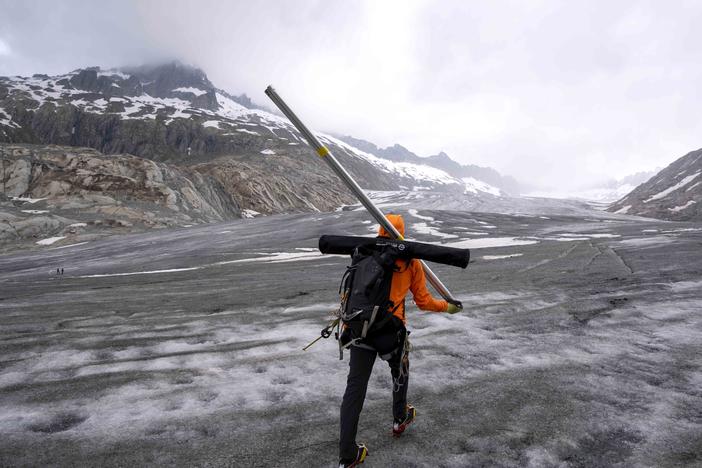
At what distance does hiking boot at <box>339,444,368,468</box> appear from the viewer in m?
3.88

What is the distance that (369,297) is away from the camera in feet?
12.5

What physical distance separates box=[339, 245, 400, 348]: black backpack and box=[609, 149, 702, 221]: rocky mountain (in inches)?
2434

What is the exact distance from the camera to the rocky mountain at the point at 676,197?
5381 centimetres

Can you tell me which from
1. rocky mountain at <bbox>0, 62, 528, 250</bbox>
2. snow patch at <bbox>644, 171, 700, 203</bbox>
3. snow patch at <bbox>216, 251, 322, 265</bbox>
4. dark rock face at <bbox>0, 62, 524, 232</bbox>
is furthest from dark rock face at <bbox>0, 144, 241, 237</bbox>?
snow patch at <bbox>644, 171, 700, 203</bbox>

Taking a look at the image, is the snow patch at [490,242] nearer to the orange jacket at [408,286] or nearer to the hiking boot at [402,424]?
the hiking boot at [402,424]

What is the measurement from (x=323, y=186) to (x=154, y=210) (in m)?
43.4

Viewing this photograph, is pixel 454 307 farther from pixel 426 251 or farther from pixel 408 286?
pixel 426 251

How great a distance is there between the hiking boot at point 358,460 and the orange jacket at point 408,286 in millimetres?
1337

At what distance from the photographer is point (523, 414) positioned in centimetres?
498

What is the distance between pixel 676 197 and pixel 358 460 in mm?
77164

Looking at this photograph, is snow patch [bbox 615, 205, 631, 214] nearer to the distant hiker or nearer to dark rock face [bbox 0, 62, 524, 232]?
dark rock face [bbox 0, 62, 524, 232]

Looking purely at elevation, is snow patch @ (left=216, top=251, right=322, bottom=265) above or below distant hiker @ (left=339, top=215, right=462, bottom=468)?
below

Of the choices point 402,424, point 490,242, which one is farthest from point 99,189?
point 402,424

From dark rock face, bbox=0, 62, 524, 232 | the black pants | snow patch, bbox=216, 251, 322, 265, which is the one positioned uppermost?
dark rock face, bbox=0, 62, 524, 232
